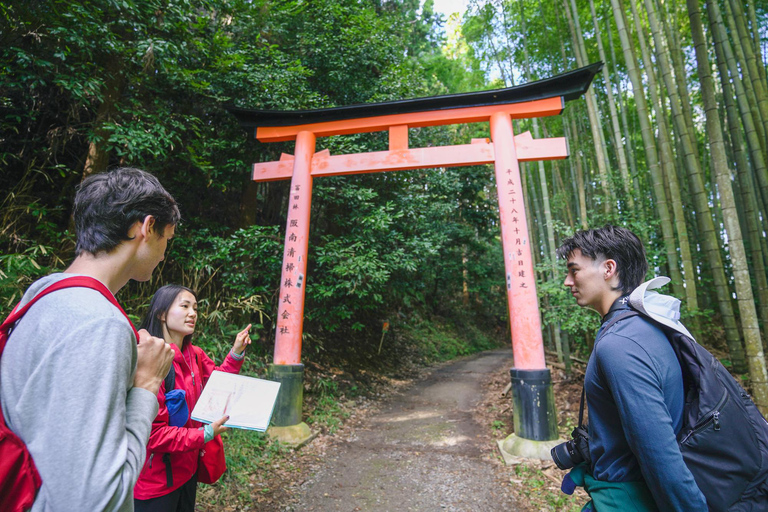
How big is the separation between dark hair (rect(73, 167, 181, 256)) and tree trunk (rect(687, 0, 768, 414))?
4.08m

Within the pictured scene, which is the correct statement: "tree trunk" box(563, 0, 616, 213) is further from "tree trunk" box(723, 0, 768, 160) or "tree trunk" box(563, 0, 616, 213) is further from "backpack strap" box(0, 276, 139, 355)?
"backpack strap" box(0, 276, 139, 355)

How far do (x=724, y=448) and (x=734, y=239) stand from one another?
3.29m

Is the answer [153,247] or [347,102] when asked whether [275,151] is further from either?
[153,247]

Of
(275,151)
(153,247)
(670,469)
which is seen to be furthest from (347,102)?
(670,469)

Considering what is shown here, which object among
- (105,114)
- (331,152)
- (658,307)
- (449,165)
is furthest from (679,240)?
(105,114)

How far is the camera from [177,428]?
59.5 inches

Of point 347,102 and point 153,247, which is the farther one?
point 347,102

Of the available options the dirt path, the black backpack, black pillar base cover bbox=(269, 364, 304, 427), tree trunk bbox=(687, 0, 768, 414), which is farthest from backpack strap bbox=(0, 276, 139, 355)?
tree trunk bbox=(687, 0, 768, 414)

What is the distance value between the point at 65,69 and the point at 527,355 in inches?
226

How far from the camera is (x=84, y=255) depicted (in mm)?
991

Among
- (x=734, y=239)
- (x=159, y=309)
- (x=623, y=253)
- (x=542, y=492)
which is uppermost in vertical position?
(x=734, y=239)

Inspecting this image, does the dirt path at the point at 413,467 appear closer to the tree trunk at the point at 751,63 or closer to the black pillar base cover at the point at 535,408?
the black pillar base cover at the point at 535,408

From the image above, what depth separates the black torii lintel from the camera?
14.7 feet

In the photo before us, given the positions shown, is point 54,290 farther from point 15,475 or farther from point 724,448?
point 724,448
